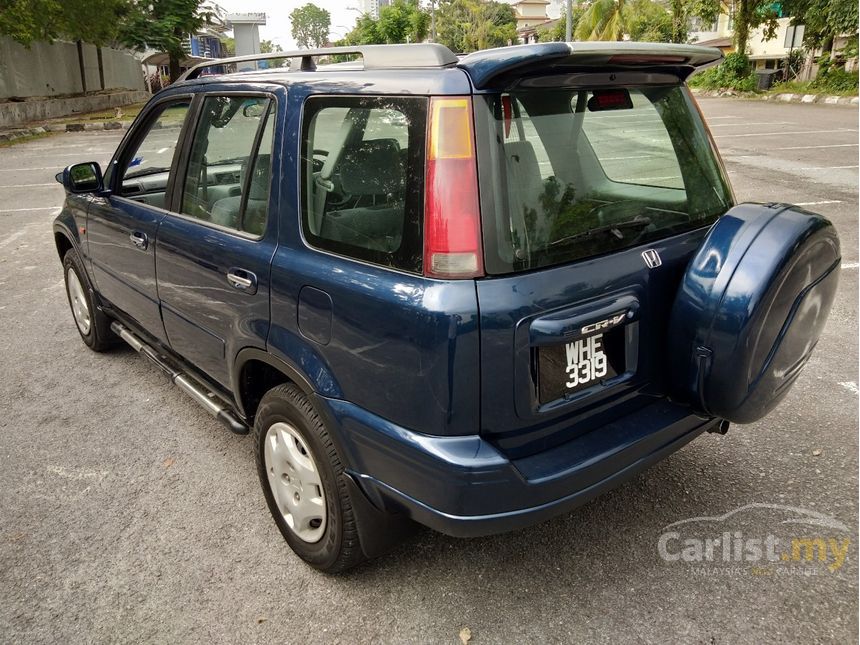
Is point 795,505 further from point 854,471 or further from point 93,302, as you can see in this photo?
point 93,302

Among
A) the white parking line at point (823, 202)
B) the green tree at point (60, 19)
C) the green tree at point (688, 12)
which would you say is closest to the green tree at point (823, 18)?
the green tree at point (688, 12)

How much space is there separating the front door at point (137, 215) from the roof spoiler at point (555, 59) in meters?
1.84

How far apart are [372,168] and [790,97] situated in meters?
29.4

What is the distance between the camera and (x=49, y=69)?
A: 89.7 feet

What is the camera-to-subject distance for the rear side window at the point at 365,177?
2096mm

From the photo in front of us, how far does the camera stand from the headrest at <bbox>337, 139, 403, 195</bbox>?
7.14 ft

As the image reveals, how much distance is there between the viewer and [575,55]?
6.79ft

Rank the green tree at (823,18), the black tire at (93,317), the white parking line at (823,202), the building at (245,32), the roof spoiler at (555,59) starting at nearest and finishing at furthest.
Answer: the roof spoiler at (555,59) < the black tire at (93,317) < the white parking line at (823,202) < the green tree at (823,18) < the building at (245,32)

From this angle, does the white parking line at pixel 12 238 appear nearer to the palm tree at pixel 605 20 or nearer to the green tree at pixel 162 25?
the green tree at pixel 162 25

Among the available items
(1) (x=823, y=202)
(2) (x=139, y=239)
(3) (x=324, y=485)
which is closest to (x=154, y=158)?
(2) (x=139, y=239)

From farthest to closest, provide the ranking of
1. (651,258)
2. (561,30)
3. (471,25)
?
(471,25), (561,30), (651,258)

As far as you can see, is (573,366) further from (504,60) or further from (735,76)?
(735,76)

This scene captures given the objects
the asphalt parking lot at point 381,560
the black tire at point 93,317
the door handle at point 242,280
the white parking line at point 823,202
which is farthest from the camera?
the white parking line at point 823,202

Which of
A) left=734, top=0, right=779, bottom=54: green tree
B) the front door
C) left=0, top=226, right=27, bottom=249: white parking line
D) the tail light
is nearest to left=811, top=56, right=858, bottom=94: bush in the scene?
left=734, top=0, right=779, bottom=54: green tree
